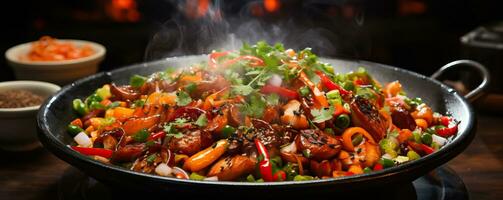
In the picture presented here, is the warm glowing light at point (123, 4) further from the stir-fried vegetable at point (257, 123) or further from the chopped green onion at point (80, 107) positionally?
the chopped green onion at point (80, 107)

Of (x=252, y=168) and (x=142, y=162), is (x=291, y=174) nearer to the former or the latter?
(x=252, y=168)

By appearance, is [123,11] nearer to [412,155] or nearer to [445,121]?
[445,121]

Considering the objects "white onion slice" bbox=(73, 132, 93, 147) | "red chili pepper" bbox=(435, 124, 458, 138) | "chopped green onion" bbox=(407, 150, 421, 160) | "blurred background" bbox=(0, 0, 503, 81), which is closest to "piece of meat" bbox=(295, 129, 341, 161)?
"chopped green onion" bbox=(407, 150, 421, 160)

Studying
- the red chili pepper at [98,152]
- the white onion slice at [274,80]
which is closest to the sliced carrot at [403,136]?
the white onion slice at [274,80]

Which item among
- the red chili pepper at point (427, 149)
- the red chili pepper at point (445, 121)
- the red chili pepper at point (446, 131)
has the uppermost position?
the red chili pepper at point (427, 149)

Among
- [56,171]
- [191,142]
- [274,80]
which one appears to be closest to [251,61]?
[274,80]

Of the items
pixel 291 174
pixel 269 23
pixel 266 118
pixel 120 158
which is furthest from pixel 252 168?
pixel 269 23

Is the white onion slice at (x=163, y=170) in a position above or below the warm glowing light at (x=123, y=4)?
above
